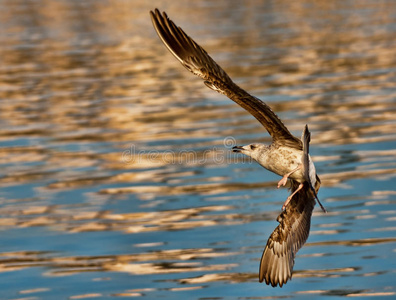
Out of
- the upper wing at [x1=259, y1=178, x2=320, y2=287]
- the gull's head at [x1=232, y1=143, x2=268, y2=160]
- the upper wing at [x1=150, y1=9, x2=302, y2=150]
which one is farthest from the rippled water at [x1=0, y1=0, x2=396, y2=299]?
the upper wing at [x1=150, y1=9, x2=302, y2=150]

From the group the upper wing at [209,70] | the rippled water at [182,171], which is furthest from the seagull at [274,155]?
the rippled water at [182,171]

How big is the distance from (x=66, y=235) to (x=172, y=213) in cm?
180

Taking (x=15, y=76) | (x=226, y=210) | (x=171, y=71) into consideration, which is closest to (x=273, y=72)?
(x=171, y=71)

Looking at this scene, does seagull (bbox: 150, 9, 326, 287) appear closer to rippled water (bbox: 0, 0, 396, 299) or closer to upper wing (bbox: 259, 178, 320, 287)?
upper wing (bbox: 259, 178, 320, 287)

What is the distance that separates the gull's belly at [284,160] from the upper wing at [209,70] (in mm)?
95

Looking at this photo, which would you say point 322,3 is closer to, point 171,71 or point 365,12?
point 365,12

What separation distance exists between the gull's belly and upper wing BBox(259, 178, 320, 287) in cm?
30

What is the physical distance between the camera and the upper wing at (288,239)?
984 centimetres

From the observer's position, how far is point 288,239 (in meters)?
9.97

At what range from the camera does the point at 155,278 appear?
11.7 meters

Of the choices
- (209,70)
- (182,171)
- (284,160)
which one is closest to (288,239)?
(284,160)

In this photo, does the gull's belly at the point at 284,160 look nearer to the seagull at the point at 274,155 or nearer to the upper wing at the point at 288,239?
the seagull at the point at 274,155

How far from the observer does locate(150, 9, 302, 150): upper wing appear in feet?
30.2

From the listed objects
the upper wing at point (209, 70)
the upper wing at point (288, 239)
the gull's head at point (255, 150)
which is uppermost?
the upper wing at point (209, 70)
